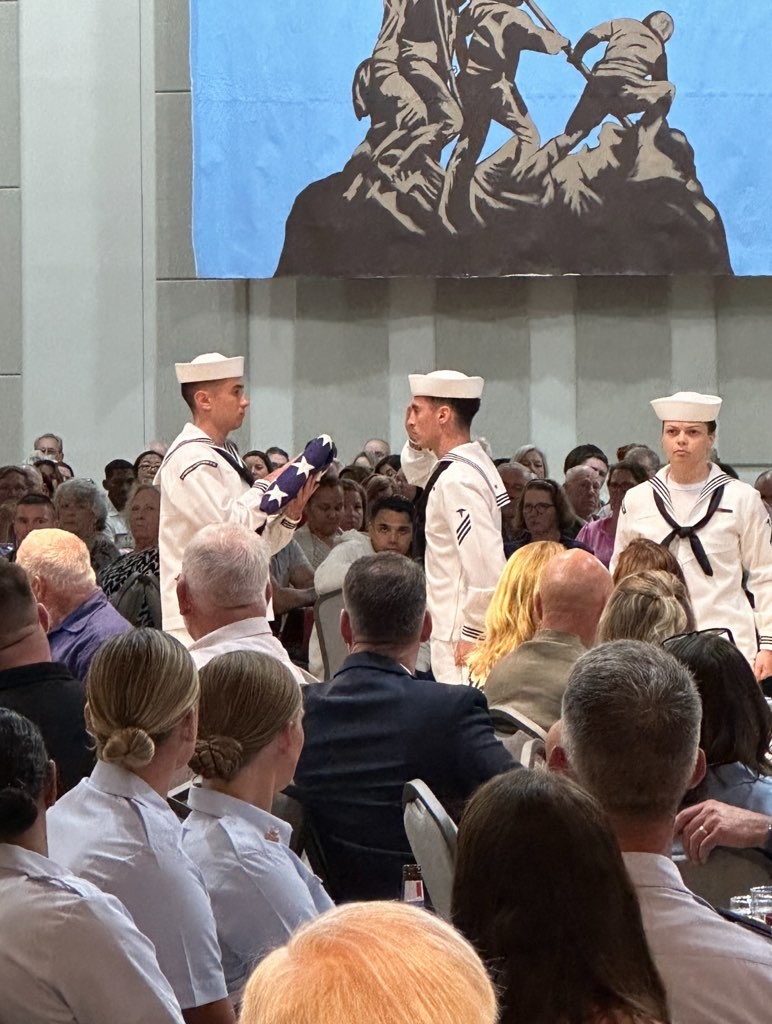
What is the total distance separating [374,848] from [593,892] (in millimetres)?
1597

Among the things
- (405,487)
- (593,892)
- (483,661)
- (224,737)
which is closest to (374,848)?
(224,737)

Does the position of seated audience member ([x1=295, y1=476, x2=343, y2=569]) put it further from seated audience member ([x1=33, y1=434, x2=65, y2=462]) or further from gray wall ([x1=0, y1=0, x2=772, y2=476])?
gray wall ([x1=0, y1=0, x2=772, y2=476])

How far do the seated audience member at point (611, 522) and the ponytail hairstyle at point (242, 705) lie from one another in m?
4.36

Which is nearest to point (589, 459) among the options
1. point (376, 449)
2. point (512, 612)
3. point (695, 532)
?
point (376, 449)

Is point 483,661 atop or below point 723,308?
below

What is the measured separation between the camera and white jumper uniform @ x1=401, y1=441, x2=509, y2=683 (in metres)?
5.31

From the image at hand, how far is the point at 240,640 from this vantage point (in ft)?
11.6

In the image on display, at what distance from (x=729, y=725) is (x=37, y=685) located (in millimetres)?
1259

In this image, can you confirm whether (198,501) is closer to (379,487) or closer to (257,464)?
(379,487)

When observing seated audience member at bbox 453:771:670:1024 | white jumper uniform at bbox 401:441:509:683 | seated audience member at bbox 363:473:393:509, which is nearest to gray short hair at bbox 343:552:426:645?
seated audience member at bbox 453:771:670:1024

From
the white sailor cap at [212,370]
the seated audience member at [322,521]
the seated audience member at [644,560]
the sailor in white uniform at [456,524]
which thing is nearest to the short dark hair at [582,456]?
the seated audience member at [322,521]

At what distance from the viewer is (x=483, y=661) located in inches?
152

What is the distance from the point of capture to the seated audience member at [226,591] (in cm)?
356

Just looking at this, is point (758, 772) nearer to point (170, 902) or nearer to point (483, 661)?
point (170, 902)
